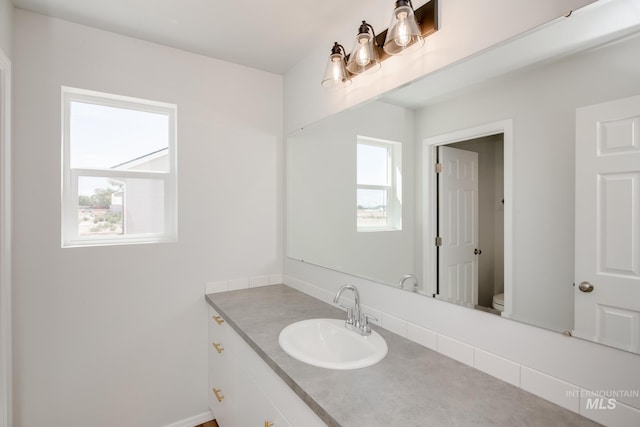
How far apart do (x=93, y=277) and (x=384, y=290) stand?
1.62m

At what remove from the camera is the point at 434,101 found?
4.09 feet

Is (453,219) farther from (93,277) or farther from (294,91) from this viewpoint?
(93,277)

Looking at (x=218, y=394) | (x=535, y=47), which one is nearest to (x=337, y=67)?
(x=535, y=47)

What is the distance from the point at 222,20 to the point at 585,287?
77.5 inches

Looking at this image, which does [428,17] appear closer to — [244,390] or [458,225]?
[458,225]

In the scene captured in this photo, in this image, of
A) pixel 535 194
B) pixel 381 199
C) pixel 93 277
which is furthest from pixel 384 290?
pixel 93 277

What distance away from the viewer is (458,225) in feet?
3.97

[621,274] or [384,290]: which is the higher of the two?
[621,274]

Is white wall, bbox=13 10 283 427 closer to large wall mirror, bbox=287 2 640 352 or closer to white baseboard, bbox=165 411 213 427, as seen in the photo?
white baseboard, bbox=165 411 213 427

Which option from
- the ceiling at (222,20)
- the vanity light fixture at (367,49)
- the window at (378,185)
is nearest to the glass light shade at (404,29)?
the vanity light fixture at (367,49)

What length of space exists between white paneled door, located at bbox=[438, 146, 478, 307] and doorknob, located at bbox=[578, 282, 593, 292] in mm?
309

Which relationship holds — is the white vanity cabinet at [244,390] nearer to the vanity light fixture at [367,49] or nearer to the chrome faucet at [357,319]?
the chrome faucet at [357,319]

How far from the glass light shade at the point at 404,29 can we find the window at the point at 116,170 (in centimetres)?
146

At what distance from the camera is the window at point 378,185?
57.5 inches
